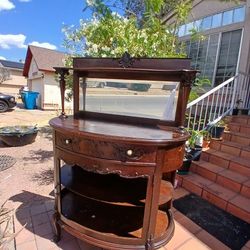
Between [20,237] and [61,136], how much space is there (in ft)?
3.48

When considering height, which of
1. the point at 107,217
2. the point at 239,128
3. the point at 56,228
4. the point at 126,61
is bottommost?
the point at 56,228

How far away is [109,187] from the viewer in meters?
1.84

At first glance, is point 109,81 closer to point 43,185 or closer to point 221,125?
point 43,185

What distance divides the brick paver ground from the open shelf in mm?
497

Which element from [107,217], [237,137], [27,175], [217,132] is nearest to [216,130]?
[217,132]

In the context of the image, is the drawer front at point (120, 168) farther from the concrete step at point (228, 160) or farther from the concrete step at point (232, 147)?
the concrete step at point (232, 147)

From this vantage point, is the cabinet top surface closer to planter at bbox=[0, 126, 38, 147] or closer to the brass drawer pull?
the brass drawer pull

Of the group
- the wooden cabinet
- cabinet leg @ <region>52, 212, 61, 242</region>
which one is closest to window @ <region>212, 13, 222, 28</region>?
the wooden cabinet

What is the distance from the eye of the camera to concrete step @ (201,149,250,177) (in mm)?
2658

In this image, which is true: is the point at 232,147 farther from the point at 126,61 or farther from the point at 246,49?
the point at 246,49

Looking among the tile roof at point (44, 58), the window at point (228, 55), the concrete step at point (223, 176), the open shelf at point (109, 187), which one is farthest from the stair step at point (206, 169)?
the tile roof at point (44, 58)

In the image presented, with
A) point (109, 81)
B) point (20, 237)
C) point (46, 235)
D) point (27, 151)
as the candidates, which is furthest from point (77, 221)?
point (27, 151)

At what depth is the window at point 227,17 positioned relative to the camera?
5.10m

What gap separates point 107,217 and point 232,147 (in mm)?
2125
